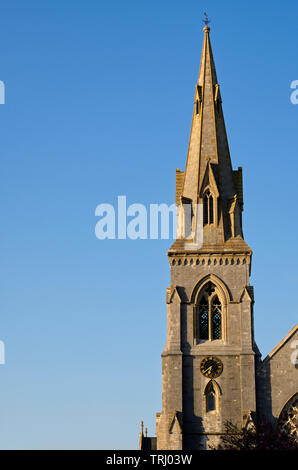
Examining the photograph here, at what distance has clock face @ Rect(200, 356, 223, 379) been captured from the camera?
44.0 m

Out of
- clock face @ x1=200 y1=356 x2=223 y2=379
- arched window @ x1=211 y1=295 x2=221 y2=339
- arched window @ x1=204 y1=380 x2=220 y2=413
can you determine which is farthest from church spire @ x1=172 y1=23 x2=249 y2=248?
arched window @ x1=204 y1=380 x2=220 y2=413

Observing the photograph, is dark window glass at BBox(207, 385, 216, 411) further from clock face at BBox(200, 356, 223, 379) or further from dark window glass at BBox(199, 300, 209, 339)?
dark window glass at BBox(199, 300, 209, 339)

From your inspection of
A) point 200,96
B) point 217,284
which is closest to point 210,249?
point 217,284

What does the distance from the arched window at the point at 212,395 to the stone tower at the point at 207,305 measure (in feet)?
0.16

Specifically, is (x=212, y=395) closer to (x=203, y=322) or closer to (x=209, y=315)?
(x=203, y=322)

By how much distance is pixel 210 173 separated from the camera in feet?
158

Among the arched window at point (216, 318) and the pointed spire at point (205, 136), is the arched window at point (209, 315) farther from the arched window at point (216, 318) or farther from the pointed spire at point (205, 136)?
the pointed spire at point (205, 136)

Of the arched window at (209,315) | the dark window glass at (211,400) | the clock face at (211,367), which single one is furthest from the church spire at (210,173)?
the dark window glass at (211,400)

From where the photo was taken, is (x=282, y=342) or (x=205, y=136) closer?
(x=282, y=342)

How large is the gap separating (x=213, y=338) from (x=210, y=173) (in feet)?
30.0

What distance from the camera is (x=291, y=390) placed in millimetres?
43969

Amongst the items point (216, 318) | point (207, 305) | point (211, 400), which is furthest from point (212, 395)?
point (207, 305)
